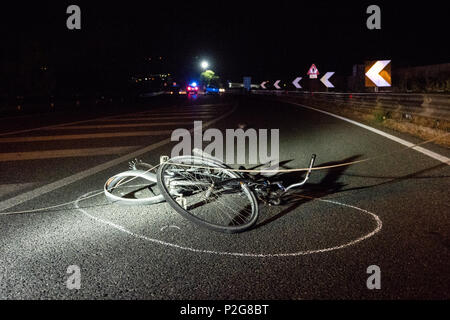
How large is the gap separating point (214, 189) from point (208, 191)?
15 centimetres

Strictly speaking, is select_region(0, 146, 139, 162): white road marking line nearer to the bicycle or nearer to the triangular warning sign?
the bicycle

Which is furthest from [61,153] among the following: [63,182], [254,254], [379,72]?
[379,72]

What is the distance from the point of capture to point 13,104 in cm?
2442

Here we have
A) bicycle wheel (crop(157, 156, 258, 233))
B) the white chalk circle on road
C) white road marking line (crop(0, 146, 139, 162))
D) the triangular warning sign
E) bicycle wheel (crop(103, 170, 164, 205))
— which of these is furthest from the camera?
the triangular warning sign

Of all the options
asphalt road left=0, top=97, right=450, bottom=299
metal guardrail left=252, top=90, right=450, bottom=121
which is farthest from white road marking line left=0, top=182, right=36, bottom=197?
metal guardrail left=252, top=90, right=450, bottom=121

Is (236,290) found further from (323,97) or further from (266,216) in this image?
(323,97)

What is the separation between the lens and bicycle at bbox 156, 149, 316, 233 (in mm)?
4562

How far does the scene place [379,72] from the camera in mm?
15727

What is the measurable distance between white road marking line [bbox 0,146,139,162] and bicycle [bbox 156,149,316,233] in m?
4.05

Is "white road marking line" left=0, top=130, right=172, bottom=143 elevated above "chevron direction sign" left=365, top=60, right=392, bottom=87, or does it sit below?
below

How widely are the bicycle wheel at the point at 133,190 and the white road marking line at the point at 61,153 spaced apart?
2.74m

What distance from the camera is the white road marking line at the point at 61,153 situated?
8344 millimetres

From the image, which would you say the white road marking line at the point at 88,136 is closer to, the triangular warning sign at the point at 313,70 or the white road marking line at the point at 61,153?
the white road marking line at the point at 61,153
